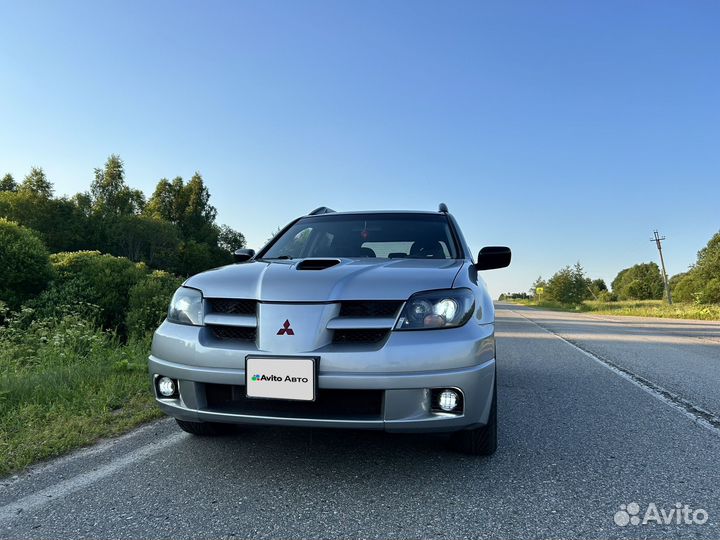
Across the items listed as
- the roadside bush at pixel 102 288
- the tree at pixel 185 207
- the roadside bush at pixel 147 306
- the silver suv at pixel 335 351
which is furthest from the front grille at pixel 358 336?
the tree at pixel 185 207

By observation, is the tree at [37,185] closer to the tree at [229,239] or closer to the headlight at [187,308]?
the tree at [229,239]

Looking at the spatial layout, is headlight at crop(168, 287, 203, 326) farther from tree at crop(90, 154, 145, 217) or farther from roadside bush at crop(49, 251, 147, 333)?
tree at crop(90, 154, 145, 217)

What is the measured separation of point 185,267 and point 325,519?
5687 centimetres

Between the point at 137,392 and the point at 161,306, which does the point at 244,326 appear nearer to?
the point at 137,392

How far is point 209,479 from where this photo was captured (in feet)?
8.01

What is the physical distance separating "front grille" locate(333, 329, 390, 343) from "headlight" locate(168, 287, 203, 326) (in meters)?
0.77

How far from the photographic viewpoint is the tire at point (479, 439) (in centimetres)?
265

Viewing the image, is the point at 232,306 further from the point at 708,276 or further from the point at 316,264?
the point at 708,276

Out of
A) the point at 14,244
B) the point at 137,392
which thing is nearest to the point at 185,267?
the point at 14,244

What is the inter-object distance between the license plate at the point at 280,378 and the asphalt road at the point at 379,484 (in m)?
0.47

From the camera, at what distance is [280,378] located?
2.25 metres

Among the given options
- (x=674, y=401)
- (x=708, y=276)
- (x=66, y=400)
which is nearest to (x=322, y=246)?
(x=66, y=400)

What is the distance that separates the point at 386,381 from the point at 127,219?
188 feet

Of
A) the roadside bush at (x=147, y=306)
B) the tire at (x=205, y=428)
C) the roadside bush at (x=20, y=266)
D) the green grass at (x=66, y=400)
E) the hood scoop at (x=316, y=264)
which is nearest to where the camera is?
the hood scoop at (x=316, y=264)
